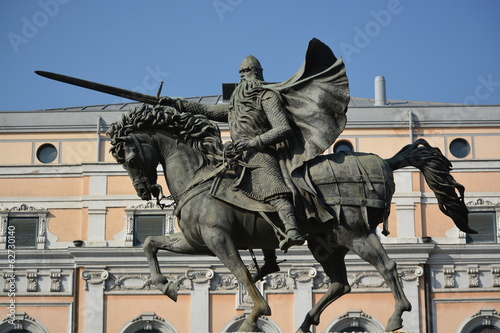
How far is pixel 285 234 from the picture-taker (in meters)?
11.6

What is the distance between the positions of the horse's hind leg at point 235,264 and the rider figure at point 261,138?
0.48 meters

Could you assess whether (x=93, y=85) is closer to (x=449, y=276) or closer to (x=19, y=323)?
(x=19, y=323)

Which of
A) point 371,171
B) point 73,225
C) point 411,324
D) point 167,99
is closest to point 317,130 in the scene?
point 371,171

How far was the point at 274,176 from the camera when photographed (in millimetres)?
11805

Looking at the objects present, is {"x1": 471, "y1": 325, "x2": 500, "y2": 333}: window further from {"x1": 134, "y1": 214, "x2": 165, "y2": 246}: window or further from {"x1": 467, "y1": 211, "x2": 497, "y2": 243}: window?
{"x1": 134, "y1": 214, "x2": 165, "y2": 246}: window

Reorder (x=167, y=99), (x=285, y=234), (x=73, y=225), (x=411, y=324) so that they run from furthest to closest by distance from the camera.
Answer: (x=73, y=225) < (x=411, y=324) < (x=167, y=99) < (x=285, y=234)

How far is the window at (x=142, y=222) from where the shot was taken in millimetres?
37312

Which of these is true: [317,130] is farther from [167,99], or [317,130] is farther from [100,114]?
[100,114]

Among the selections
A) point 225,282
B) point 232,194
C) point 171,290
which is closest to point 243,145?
point 232,194

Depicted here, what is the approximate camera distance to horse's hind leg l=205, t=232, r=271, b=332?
11547 mm

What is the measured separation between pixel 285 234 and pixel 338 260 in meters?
0.94

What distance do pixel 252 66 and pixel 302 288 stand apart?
2481 centimetres

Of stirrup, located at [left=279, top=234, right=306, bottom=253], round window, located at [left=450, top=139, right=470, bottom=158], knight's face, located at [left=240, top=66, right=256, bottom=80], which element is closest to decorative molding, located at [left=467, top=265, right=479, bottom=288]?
round window, located at [left=450, top=139, right=470, bottom=158]

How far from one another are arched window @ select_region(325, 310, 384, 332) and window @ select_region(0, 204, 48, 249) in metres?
9.69
